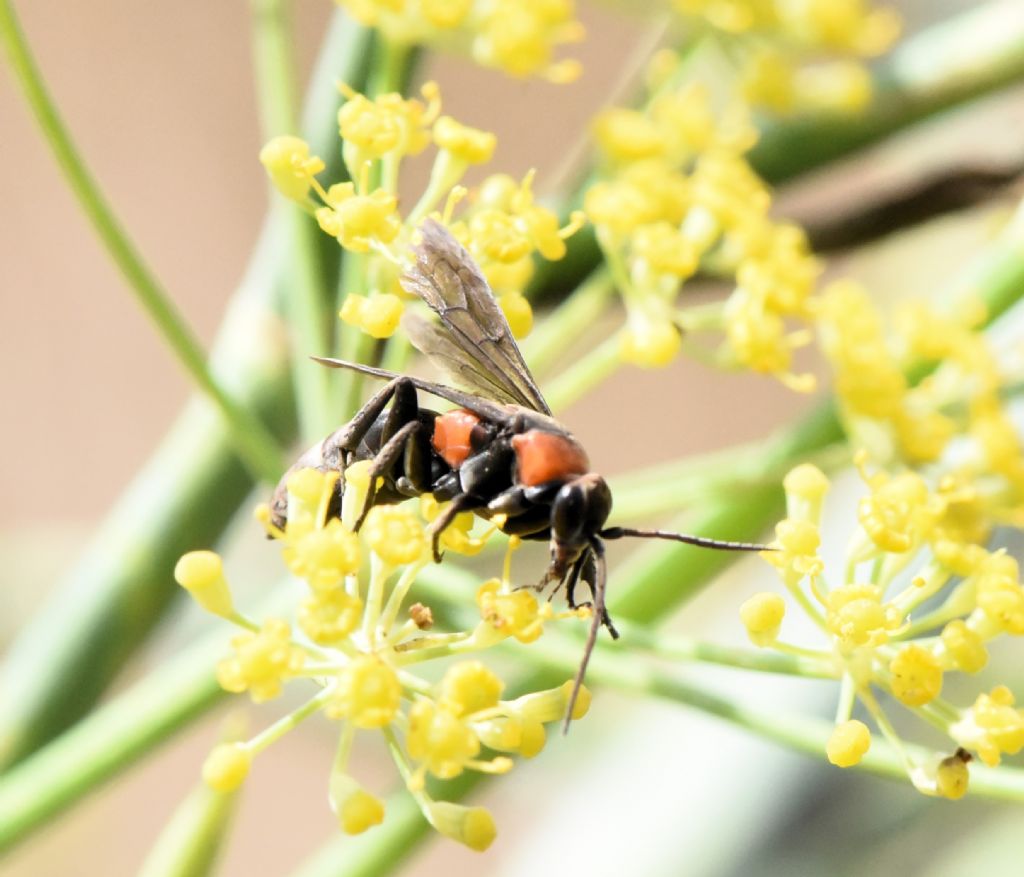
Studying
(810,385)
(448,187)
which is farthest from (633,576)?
(448,187)

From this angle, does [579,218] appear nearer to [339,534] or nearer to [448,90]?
[339,534]

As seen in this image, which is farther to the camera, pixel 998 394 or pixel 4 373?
pixel 4 373

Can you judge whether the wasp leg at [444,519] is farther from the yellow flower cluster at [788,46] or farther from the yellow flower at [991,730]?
the yellow flower cluster at [788,46]

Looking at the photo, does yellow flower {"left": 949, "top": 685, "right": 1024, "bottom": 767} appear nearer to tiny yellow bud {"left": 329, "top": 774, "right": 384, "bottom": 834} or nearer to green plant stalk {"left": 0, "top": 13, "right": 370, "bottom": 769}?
tiny yellow bud {"left": 329, "top": 774, "right": 384, "bottom": 834}

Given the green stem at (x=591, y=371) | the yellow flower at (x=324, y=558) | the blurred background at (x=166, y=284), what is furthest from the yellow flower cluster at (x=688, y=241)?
the blurred background at (x=166, y=284)

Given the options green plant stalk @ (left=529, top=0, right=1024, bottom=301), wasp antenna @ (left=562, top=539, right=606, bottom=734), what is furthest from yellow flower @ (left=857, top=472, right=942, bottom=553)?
green plant stalk @ (left=529, top=0, right=1024, bottom=301)

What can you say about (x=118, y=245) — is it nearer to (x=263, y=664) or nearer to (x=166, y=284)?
(x=263, y=664)

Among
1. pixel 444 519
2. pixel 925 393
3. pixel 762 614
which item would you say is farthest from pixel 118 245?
pixel 925 393
